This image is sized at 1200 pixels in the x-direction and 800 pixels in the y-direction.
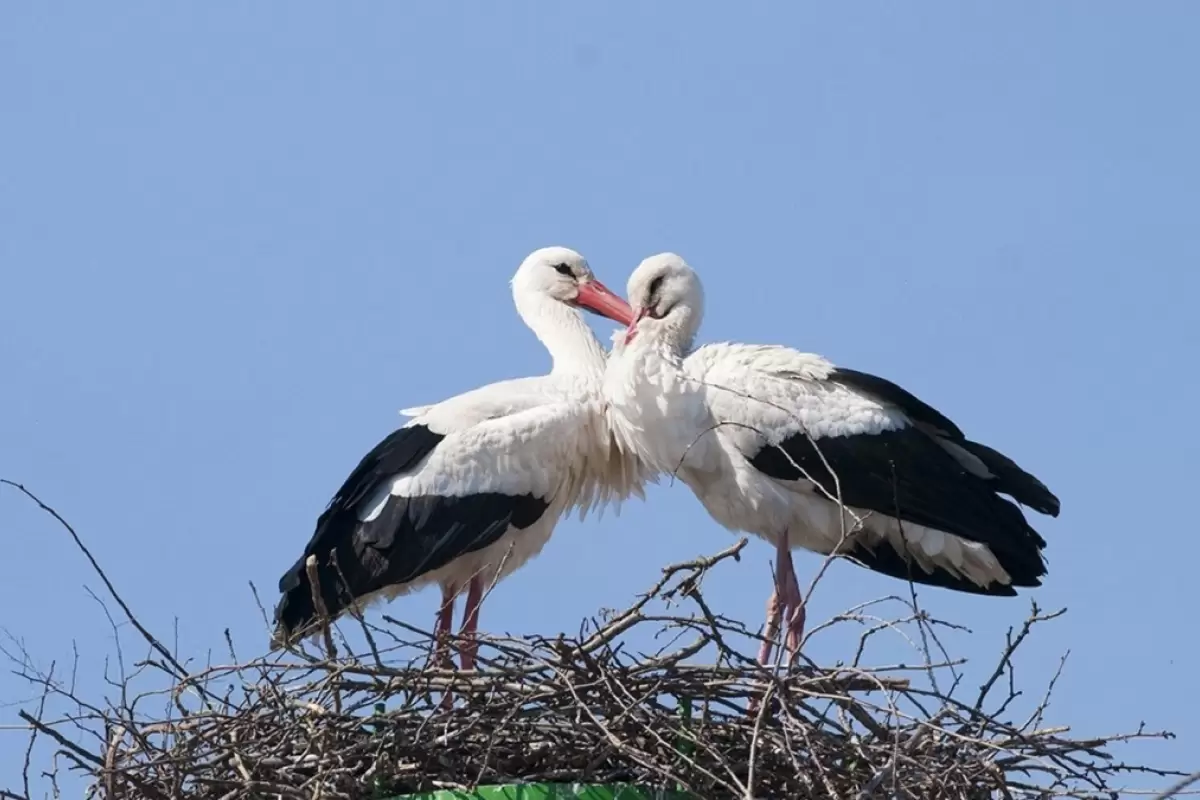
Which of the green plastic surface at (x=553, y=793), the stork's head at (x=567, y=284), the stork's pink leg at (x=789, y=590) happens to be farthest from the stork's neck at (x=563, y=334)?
the green plastic surface at (x=553, y=793)

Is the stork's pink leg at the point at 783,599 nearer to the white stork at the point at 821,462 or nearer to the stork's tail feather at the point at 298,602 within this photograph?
the white stork at the point at 821,462

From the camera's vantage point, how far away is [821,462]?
8.03 m

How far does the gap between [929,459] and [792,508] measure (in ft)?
1.64

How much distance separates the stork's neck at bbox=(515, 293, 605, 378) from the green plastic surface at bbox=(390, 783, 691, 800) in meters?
2.98

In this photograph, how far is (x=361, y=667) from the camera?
613cm

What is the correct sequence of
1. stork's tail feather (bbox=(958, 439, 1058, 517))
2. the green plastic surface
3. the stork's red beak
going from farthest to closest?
the stork's red beak → stork's tail feather (bbox=(958, 439, 1058, 517)) → the green plastic surface

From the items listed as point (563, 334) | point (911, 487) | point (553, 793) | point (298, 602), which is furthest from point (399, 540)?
point (553, 793)

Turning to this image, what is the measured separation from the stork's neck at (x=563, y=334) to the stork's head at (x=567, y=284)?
37mm

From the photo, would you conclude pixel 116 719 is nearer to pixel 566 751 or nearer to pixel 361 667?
pixel 361 667

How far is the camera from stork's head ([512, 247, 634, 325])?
9.23m

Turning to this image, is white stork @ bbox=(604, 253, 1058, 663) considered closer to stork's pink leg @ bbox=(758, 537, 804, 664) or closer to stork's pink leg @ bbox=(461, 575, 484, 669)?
stork's pink leg @ bbox=(758, 537, 804, 664)

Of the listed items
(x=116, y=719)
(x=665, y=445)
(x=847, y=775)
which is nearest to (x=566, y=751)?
(x=847, y=775)

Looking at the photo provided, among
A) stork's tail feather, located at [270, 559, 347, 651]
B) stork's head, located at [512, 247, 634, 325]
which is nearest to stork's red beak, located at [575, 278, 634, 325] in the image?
stork's head, located at [512, 247, 634, 325]

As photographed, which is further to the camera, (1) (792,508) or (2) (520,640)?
(1) (792,508)
